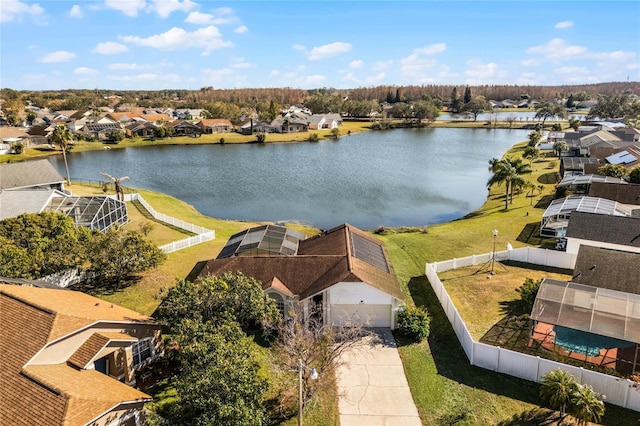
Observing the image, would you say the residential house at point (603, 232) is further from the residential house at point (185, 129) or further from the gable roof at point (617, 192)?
the residential house at point (185, 129)

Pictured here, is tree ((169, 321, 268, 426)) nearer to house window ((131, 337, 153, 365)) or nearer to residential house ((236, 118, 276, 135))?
house window ((131, 337, 153, 365))

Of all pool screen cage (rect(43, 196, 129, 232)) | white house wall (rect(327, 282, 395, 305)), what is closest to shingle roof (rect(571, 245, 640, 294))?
white house wall (rect(327, 282, 395, 305))

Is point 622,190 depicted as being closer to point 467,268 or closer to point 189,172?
point 467,268

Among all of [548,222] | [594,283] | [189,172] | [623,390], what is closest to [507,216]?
[548,222]

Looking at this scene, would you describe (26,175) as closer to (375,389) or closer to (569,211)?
(375,389)

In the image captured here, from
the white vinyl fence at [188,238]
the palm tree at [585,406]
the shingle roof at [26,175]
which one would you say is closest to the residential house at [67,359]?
the white vinyl fence at [188,238]

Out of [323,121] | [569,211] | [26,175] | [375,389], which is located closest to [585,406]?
[375,389]
